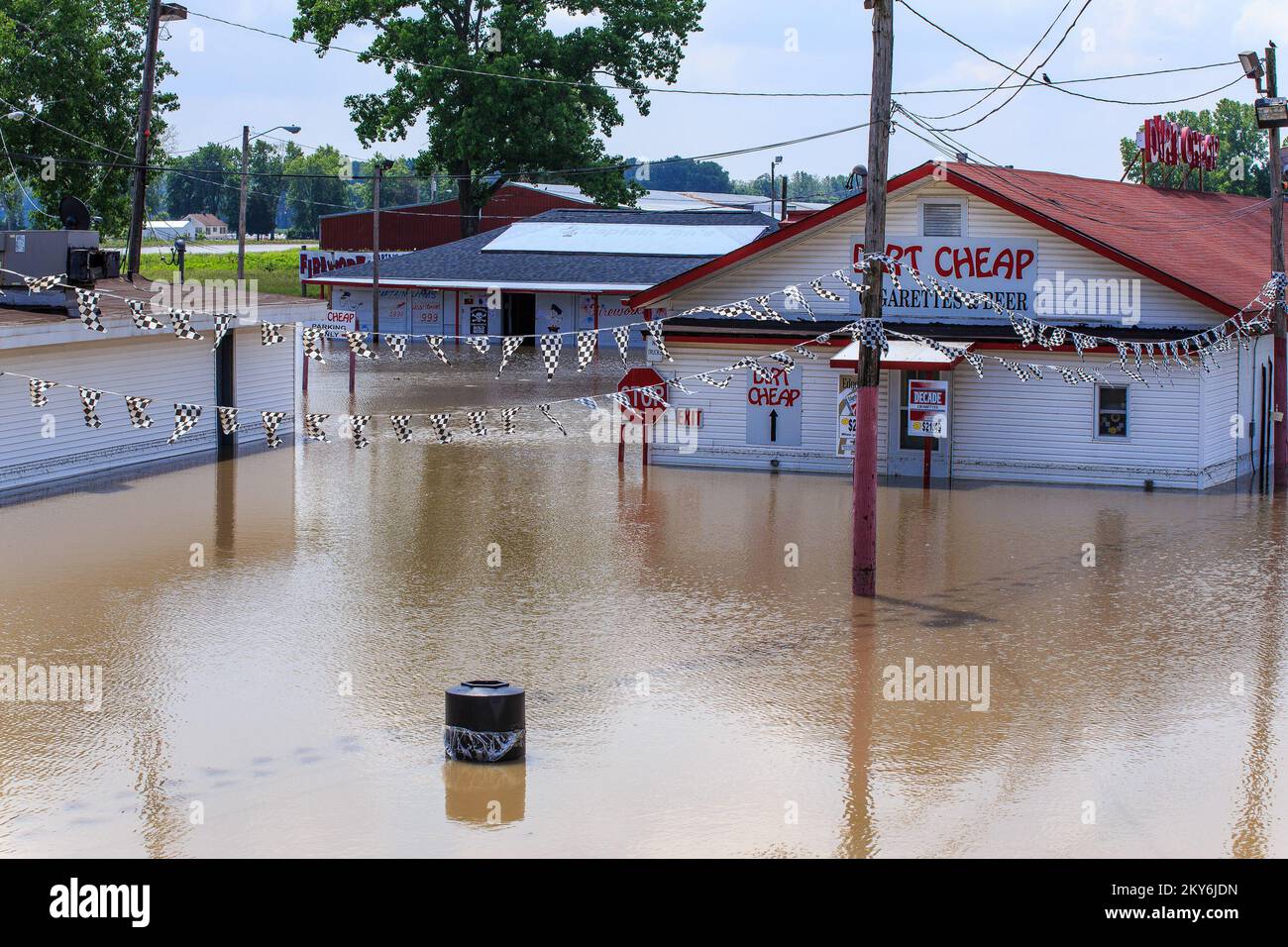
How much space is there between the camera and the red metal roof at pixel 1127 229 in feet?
96.3

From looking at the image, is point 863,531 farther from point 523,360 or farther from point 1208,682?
point 523,360

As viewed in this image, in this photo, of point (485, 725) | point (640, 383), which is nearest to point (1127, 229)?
point (640, 383)

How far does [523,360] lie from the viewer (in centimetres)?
5775

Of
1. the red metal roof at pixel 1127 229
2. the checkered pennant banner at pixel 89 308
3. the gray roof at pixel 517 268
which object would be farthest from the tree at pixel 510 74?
the checkered pennant banner at pixel 89 308

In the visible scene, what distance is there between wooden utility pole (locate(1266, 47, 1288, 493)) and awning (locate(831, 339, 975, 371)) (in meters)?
5.78

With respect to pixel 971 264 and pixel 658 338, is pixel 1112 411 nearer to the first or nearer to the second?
pixel 971 264

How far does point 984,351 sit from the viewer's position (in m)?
29.8

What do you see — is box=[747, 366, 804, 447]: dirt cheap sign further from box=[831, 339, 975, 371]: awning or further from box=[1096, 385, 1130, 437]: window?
box=[1096, 385, 1130, 437]: window

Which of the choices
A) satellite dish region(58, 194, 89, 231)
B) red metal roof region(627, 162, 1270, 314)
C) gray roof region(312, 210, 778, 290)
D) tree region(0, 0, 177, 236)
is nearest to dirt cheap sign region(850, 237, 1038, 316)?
red metal roof region(627, 162, 1270, 314)

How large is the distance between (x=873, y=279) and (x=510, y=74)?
53170 millimetres

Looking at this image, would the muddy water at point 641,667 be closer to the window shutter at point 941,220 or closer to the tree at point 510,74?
the window shutter at point 941,220

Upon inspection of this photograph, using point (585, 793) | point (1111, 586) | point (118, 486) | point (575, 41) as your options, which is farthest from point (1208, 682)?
point (575, 41)
